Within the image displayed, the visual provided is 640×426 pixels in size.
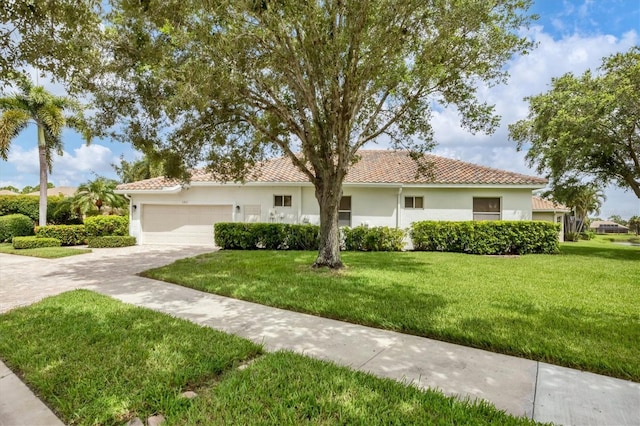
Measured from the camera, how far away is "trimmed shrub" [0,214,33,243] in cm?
1869

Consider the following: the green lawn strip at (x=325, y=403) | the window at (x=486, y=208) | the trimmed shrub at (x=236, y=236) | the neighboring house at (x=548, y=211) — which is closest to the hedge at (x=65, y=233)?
the trimmed shrub at (x=236, y=236)

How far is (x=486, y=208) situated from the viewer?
15.4 metres

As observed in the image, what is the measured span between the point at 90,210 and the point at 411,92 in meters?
18.9

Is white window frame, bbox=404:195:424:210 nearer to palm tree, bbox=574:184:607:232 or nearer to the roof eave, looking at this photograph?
palm tree, bbox=574:184:607:232

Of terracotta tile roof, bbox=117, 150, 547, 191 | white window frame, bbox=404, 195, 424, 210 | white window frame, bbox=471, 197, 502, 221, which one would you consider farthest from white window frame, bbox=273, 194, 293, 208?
white window frame, bbox=471, 197, 502, 221

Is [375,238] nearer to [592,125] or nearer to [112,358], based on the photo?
[592,125]

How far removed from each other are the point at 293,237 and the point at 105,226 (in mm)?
10532

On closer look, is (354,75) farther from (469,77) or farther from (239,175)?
(239,175)

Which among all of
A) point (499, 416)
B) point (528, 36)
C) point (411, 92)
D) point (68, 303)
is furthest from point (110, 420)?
point (528, 36)

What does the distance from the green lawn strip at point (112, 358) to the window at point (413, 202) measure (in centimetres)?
1283

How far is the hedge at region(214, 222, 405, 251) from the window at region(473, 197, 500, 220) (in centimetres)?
386

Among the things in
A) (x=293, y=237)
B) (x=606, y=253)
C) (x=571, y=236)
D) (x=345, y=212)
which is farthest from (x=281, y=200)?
(x=571, y=236)

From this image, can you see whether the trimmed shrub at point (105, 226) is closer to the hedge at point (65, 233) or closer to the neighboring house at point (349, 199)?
the hedge at point (65, 233)

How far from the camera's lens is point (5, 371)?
350cm
